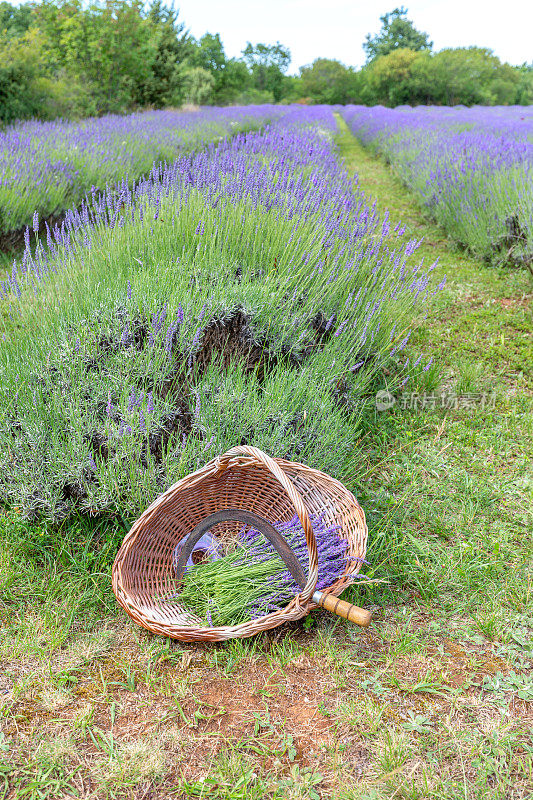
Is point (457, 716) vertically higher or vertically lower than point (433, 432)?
lower

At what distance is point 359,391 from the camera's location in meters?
2.77

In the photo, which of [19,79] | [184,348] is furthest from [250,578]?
[19,79]

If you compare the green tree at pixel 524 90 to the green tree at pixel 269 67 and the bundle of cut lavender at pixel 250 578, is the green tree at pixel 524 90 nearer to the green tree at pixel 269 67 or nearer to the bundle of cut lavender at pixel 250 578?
the green tree at pixel 269 67

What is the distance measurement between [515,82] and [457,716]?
58.0m

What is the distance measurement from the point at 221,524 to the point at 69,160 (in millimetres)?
5365

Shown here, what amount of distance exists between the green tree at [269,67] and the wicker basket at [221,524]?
5987 cm

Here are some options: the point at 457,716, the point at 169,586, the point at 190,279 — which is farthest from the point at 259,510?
the point at 190,279

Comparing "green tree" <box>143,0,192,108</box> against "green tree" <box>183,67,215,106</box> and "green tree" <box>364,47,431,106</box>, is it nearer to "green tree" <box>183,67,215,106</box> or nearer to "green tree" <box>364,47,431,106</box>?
"green tree" <box>183,67,215,106</box>

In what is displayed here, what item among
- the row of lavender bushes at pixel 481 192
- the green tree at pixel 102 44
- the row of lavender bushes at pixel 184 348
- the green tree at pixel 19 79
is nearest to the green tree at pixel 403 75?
the green tree at pixel 102 44

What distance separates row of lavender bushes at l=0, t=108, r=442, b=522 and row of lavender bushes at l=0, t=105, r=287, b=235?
5.92 ft

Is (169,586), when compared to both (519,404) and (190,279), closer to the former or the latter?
(190,279)

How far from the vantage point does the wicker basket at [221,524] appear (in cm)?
158

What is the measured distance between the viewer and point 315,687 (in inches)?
62.7

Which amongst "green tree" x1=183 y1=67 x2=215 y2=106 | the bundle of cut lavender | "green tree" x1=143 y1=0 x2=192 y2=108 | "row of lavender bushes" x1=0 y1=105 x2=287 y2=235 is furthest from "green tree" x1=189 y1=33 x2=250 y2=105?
the bundle of cut lavender
